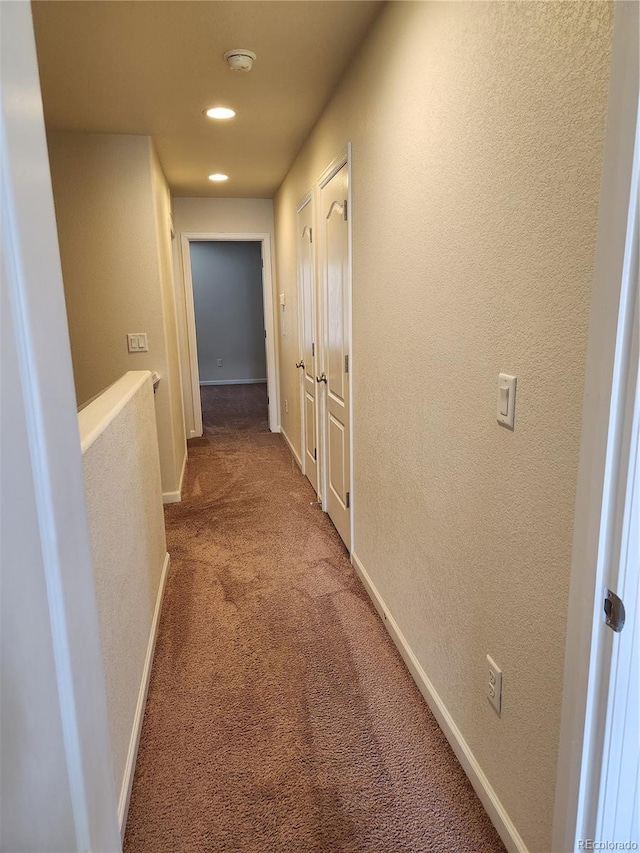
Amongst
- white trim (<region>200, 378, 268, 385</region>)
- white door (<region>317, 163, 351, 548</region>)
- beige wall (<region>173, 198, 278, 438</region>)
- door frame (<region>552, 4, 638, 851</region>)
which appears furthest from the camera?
white trim (<region>200, 378, 268, 385</region>)

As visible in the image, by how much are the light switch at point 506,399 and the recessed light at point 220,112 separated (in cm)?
241

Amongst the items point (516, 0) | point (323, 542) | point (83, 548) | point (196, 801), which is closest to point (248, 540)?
point (323, 542)

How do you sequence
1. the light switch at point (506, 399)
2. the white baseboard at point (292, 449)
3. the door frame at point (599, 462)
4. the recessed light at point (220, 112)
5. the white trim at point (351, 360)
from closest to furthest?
the door frame at point (599, 462) < the light switch at point (506, 399) < the white trim at point (351, 360) < the recessed light at point (220, 112) < the white baseboard at point (292, 449)

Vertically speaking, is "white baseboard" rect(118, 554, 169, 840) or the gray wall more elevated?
the gray wall

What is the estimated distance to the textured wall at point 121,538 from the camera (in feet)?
4.57

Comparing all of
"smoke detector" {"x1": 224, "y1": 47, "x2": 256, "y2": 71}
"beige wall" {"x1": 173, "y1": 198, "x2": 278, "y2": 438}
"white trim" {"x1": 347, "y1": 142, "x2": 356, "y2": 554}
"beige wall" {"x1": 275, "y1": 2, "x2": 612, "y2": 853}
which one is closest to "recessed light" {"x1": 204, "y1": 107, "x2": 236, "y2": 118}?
"smoke detector" {"x1": 224, "y1": 47, "x2": 256, "y2": 71}

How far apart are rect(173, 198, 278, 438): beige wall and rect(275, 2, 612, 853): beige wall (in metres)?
3.45

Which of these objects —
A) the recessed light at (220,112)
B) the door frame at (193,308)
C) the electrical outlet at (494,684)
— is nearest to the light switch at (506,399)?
the electrical outlet at (494,684)

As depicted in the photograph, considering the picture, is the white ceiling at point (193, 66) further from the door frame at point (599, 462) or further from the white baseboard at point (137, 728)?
the white baseboard at point (137, 728)

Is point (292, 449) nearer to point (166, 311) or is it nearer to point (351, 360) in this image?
point (166, 311)

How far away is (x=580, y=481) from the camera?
953 mm

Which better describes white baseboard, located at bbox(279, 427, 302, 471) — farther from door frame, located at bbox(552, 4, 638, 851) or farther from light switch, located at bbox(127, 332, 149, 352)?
door frame, located at bbox(552, 4, 638, 851)

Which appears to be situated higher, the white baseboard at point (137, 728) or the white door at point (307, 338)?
the white door at point (307, 338)

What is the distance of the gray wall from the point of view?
30.1 ft
